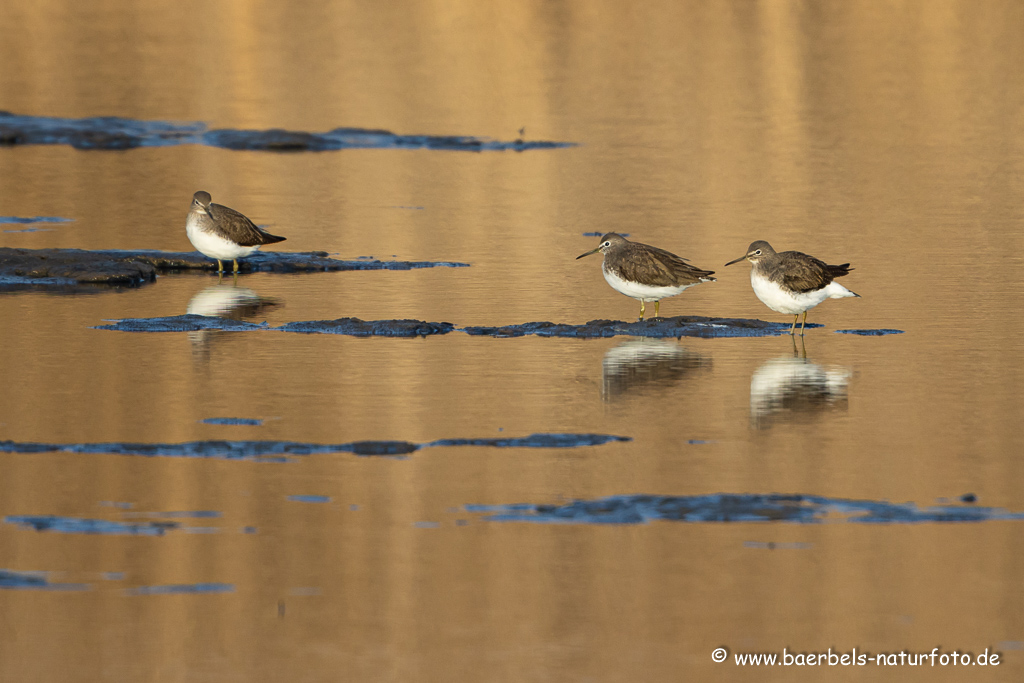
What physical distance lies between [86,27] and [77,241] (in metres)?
44.1

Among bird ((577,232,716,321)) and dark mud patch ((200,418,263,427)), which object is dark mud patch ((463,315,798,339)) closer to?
bird ((577,232,716,321))

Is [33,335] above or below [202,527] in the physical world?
above

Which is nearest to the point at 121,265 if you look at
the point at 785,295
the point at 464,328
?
the point at 464,328

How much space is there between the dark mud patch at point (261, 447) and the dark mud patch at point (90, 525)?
4.69ft

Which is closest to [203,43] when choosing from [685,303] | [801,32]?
[801,32]

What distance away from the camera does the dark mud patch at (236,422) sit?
12.7m

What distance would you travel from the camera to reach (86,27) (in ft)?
209

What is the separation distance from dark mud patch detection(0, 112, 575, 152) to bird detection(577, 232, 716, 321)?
16141 millimetres

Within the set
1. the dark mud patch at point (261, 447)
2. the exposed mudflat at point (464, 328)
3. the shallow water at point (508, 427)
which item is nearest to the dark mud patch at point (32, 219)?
the shallow water at point (508, 427)

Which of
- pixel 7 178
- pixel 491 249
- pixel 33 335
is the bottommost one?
pixel 33 335

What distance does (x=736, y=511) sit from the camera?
10.5m

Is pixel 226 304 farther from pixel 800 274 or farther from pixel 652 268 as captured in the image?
pixel 800 274

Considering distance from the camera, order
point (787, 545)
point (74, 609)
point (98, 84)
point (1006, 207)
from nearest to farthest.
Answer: point (74, 609) < point (787, 545) < point (1006, 207) < point (98, 84)

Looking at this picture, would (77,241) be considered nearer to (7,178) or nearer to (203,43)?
(7,178)
